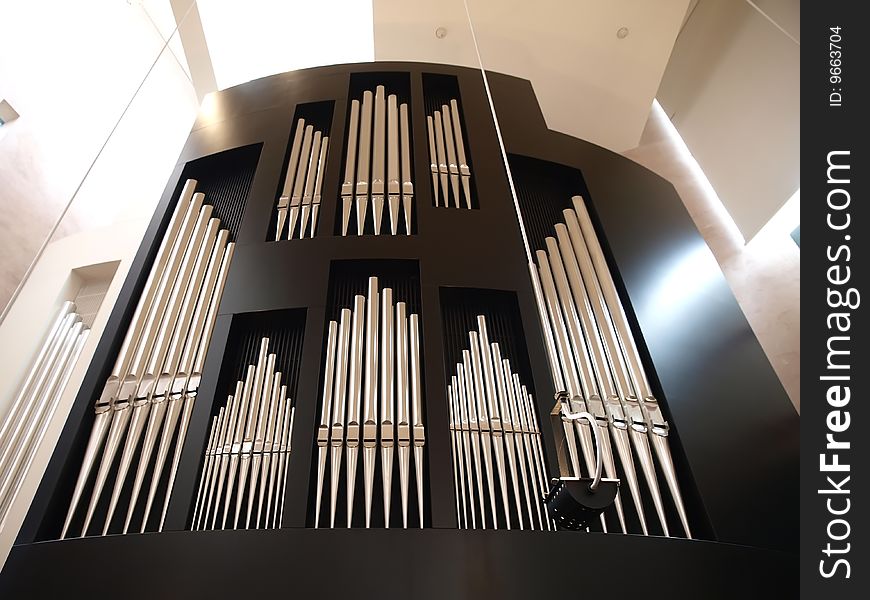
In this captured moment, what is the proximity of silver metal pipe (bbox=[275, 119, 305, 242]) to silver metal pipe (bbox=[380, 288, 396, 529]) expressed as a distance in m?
0.87

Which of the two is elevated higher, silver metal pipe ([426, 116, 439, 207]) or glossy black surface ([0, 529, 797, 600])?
silver metal pipe ([426, 116, 439, 207])

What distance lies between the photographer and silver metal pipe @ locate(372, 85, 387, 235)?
3824mm

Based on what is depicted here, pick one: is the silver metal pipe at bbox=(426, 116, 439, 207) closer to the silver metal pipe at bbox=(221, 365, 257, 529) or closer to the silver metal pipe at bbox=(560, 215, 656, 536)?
the silver metal pipe at bbox=(560, 215, 656, 536)

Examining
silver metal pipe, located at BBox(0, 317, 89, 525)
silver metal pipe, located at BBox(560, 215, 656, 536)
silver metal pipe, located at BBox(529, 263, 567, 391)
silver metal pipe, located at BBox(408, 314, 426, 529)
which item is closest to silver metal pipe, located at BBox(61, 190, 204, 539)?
silver metal pipe, located at BBox(0, 317, 89, 525)

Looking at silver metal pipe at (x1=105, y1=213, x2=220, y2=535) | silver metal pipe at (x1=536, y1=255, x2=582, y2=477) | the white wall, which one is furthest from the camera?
the white wall

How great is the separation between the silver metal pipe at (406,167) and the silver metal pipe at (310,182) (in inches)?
23.9

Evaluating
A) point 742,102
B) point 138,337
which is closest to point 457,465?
point 138,337

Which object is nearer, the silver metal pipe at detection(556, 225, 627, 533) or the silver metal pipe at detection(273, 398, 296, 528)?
the silver metal pipe at detection(273, 398, 296, 528)

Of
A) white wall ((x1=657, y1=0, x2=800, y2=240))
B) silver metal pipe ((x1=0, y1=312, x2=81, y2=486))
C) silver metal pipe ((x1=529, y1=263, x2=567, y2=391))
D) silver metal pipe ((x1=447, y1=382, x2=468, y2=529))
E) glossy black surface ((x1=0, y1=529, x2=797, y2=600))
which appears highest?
white wall ((x1=657, y1=0, x2=800, y2=240))

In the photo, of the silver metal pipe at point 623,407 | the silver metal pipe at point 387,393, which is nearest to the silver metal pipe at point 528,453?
the silver metal pipe at point 623,407

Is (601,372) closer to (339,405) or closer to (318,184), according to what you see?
(339,405)

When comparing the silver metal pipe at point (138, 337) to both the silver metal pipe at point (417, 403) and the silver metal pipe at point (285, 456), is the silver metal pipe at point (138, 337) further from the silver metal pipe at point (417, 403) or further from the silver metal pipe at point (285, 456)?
the silver metal pipe at point (417, 403)

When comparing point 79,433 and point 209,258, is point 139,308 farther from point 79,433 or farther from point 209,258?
point 79,433

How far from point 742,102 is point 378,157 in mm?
3759
